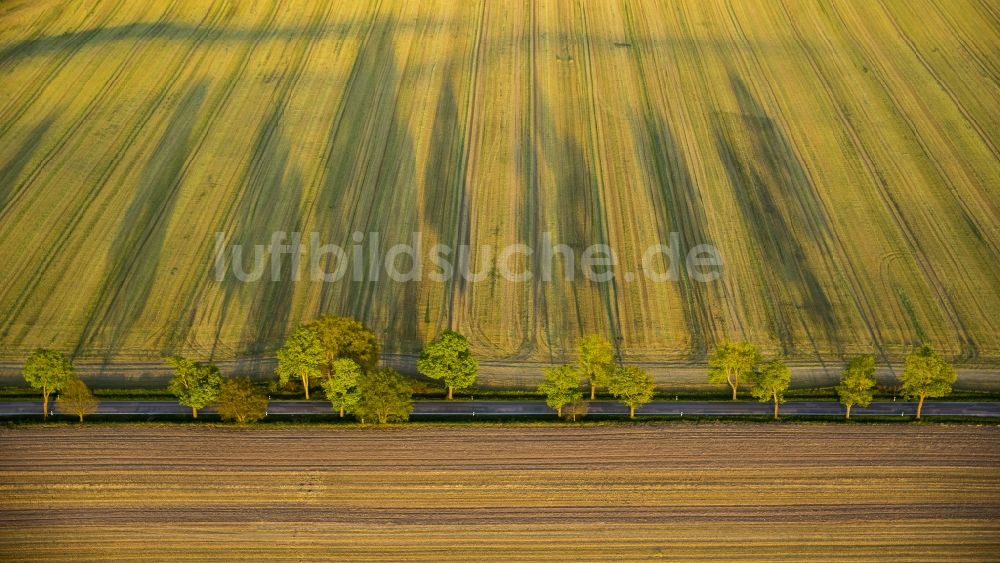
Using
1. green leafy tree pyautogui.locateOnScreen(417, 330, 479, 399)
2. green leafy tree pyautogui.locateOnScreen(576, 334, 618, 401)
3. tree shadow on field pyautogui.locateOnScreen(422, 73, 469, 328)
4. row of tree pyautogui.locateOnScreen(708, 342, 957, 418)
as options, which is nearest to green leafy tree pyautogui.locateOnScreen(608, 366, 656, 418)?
green leafy tree pyautogui.locateOnScreen(576, 334, 618, 401)

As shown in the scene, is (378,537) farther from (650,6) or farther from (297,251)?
(650,6)

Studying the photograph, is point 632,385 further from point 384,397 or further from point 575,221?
point 575,221

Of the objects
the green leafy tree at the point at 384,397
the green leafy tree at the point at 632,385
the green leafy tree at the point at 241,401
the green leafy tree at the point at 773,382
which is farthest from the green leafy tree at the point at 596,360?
the green leafy tree at the point at 241,401

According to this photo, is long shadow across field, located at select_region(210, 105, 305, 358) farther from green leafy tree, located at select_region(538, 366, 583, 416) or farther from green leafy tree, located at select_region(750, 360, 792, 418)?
green leafy tree, located at select_region(750, 360, 792, 418)

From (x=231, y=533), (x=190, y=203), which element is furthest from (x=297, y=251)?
(x=231, y=533)

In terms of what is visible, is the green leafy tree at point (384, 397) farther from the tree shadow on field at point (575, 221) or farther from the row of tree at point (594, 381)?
the tree shadow on field at point (575, 221)

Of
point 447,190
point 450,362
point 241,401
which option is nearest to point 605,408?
point 450,362
